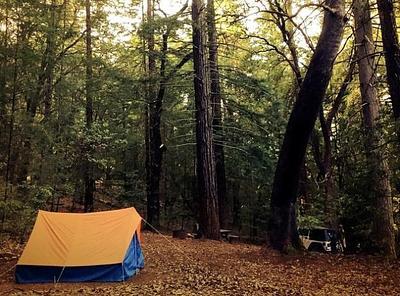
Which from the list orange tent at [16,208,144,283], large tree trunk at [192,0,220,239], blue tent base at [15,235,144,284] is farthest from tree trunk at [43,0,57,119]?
blue tent base at [15,235,144,284]

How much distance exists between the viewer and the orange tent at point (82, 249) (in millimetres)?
8539

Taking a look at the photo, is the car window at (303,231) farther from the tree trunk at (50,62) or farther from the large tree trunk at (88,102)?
the tree trunk at (50,62)

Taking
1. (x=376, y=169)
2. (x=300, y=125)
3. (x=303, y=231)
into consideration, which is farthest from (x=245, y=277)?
(x=303, y=231)

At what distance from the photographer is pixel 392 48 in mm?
8234

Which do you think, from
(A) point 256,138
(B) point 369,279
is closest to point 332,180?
(A) point 256,138

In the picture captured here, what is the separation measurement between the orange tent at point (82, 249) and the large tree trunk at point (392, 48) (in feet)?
19.6

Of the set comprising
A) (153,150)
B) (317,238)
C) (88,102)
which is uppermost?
(88,102)

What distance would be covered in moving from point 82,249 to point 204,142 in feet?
18.5

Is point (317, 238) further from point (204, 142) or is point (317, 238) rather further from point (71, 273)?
point (71, 273)

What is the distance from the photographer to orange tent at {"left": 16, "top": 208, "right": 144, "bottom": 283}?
28.0 ft

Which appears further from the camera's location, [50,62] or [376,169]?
[50,62]

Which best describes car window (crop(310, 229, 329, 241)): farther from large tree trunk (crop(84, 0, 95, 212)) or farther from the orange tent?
large tree trunk (crop(84, 0, 95, 212))

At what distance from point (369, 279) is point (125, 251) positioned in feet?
15.5

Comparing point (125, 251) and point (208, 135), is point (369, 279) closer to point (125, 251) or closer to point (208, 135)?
point (125, 251)
